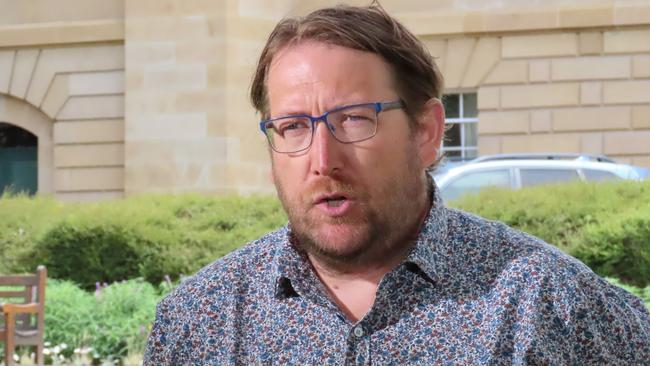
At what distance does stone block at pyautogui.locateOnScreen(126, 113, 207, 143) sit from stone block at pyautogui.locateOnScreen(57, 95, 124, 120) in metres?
0.97

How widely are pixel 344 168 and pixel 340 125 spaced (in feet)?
→ 0.30

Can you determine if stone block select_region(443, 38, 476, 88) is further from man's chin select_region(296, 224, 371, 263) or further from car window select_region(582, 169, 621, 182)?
man's chin select_region(296, 224, 371, 263)

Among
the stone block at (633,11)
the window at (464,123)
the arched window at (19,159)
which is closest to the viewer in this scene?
the stone block at (633,11)

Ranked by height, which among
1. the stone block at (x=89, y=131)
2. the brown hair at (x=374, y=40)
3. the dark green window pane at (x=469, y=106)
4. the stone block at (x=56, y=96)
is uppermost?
the stone block at (x=56, y=96)

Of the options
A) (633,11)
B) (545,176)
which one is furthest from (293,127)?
(633,11)

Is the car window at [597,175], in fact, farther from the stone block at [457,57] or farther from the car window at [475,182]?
the stone block at [457,57]

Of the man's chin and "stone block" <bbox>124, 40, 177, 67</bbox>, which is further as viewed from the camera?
"stone block" <bbox>124, 40, 177, 67</bbox>

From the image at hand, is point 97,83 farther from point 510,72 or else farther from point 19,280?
point 19,280

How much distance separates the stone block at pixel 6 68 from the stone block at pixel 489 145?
8778 millimetres

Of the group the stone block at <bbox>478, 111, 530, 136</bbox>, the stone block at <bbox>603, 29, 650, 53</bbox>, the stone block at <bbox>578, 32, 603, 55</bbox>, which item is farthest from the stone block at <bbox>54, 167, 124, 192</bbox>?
the stone block at <bbox>603, 29, 650, 53</bbox>

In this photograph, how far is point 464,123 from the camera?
23.5 metres

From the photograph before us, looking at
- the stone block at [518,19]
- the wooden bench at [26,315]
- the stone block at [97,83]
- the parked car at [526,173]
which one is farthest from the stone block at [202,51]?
the wooden bench at [26,315]

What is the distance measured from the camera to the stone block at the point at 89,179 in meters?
24.5

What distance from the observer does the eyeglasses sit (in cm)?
272
